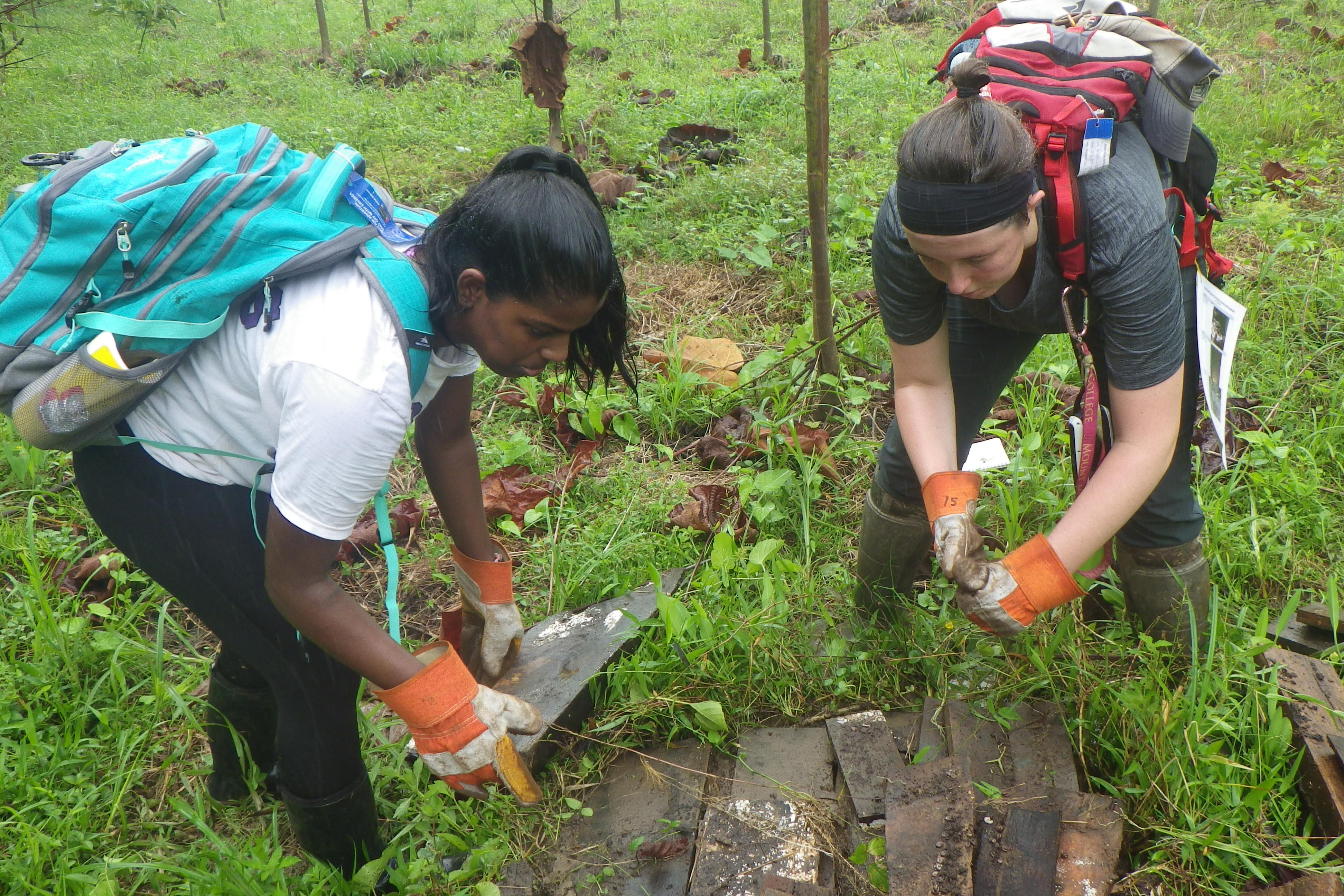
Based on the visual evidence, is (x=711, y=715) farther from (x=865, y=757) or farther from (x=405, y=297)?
(x=405, y=297)

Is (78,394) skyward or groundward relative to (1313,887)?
skyward

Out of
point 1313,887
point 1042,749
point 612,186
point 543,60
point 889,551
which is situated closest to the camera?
point 1313,887

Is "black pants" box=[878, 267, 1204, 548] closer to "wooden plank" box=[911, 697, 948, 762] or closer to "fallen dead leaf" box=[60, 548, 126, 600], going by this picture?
"wooden plank" box=[911, 697, 948, 762]

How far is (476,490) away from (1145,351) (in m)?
1.41

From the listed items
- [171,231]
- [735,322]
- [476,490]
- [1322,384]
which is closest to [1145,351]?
[476,490]

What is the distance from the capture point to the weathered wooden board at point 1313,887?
5.08 feet

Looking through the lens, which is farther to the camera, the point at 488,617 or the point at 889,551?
the point at 889,551

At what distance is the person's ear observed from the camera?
145 centimetres

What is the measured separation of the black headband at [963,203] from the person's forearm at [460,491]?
1.04m

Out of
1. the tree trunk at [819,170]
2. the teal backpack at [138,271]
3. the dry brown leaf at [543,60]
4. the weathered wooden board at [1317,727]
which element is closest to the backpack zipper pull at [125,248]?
the teal backpack at [138,271]

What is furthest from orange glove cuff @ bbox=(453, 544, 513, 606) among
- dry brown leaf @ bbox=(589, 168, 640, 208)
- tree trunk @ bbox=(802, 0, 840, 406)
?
dry brown leaf @ bbox=(589, 168, 640, 208)

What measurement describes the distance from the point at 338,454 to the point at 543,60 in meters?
3.73

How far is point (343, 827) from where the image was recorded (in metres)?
1.88

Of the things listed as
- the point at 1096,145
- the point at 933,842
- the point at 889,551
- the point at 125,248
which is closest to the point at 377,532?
the point at 889,551
